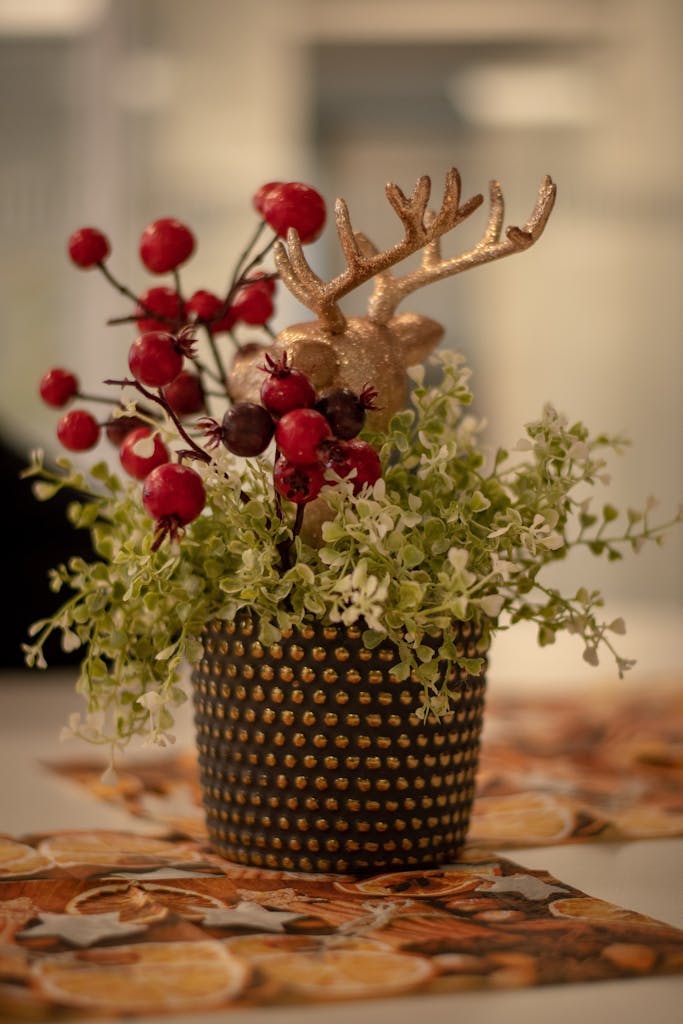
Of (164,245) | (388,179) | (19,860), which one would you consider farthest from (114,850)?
(388,179)

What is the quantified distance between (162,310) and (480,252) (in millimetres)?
216

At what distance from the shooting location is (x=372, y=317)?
77cm

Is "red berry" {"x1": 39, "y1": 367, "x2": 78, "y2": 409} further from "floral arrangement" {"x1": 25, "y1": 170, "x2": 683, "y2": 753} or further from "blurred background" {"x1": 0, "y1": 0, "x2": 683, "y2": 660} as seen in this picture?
"blurred background" {"x1": 0, "y1": 0, "x2": 683, "y2": 660}

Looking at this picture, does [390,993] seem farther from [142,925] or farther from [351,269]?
[351,269]

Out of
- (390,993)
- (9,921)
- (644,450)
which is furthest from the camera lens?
(644,450)

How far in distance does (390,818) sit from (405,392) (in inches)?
10.0

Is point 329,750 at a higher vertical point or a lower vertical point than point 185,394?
lower

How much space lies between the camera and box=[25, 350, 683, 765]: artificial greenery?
642mm

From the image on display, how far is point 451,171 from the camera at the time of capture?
0.71m

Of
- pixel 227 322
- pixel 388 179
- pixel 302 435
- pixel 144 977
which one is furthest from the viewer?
pixel 388 179

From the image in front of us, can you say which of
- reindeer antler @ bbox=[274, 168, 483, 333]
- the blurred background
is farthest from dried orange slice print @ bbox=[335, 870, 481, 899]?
the blurred background

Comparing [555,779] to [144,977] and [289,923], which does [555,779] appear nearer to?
[289,923]

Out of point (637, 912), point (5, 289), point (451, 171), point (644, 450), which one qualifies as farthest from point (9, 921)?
point (644, 450)

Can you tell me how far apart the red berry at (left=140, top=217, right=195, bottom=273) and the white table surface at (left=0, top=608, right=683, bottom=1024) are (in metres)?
0.39
